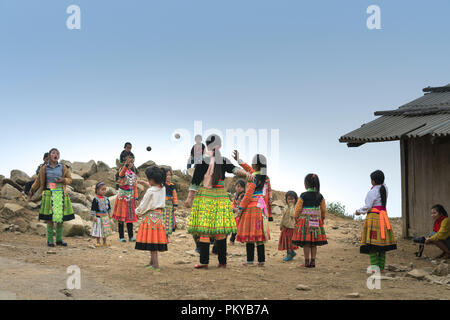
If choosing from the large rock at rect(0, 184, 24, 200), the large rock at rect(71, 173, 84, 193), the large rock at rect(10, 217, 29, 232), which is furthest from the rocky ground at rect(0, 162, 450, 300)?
the large rock at rect(71, 173, 84, 193)

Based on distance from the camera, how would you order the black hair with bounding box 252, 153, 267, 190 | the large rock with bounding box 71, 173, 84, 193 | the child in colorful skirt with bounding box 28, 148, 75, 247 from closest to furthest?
the black hair with bounding box 252, 153, 267, 190 → the child in colorful skirt with bounding box 28, 148, 75, 247 → the large rock with bounding box 71, 173, 84, 193

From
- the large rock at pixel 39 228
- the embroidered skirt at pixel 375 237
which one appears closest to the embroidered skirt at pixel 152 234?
the embroidered skirt at pixel 375 237

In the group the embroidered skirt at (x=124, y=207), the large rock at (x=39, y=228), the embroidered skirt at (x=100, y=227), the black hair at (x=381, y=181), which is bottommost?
the large rock at (x=39, y=228)

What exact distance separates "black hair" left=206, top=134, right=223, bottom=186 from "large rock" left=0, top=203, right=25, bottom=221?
31.2ft

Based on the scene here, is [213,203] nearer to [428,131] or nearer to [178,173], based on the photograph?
[428,131]

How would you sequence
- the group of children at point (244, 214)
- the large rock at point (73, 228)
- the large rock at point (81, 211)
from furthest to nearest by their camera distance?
the large rock at point (81, 211), the large rock at point (73, 228), the group of children at point (244, 214)

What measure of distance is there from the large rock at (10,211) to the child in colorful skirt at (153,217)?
8.83 meters

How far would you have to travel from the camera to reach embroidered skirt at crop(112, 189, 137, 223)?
13.1m

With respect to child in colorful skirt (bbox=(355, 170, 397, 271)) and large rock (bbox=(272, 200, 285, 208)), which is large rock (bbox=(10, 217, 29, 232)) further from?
large rock (bbox=(272, 200, 285, 208))

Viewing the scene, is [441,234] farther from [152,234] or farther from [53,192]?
[53,192]

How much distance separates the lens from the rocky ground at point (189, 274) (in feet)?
23.1

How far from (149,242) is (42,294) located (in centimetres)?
209

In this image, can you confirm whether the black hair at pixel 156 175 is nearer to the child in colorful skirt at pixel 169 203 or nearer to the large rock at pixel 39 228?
the child in colorful skirt at pixel 169 203

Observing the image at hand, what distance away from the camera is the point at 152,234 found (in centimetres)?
845
